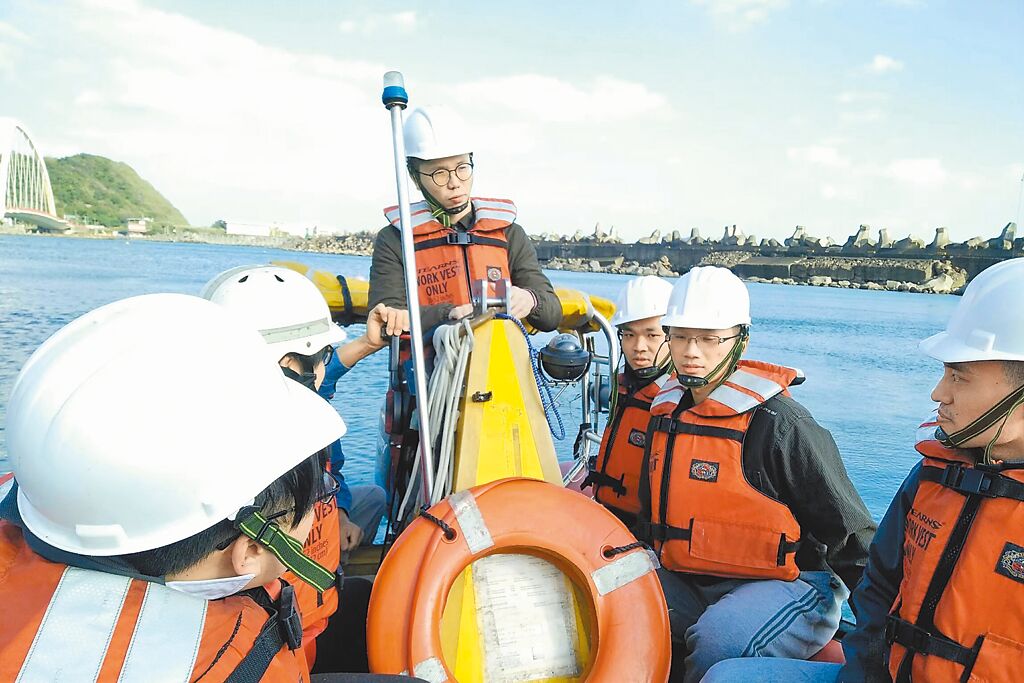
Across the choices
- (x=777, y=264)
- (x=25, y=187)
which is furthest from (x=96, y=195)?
(x=777, y=264)

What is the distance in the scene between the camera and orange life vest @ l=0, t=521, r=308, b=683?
0.75 m

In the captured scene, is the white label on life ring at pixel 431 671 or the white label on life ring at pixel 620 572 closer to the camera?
the white label on life ring at pixel 431 671

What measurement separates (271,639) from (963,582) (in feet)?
4.16

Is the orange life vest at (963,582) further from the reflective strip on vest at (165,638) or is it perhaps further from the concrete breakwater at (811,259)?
the concrete breakwater at (811,259)

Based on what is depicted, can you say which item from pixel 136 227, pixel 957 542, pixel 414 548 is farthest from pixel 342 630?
pixel 136 227

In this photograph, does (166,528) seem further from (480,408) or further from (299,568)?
(480,408)

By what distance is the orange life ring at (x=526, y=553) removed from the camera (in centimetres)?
154

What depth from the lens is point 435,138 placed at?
2332 millimetres

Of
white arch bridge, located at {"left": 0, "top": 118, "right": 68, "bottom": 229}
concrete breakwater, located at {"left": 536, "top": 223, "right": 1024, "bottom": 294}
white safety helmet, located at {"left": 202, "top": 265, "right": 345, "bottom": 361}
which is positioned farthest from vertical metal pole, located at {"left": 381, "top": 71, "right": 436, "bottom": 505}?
white arch bridge, located at {"left": 0, "top": 118, "right": 68, "bottom": 229}

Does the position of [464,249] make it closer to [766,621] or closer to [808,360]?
[766,621]

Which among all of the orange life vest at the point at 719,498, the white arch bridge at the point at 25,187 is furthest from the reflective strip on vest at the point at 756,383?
the white arch bridge at the point at 25,187

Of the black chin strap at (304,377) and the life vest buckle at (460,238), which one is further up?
the life vest buckle at (460,238)

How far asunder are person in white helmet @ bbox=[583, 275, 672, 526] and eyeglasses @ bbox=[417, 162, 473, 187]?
33.6 inches

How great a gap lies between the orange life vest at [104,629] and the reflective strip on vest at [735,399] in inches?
58.8
